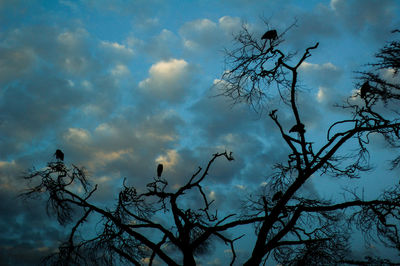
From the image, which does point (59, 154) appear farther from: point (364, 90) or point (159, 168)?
point (364, 90)

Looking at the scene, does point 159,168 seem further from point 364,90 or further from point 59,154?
point 364,90

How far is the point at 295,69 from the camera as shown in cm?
807

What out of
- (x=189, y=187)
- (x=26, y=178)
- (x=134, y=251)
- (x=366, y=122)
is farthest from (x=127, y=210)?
(x=366, y=122)

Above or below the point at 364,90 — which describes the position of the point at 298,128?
below

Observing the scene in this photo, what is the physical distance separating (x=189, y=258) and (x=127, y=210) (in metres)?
2.75

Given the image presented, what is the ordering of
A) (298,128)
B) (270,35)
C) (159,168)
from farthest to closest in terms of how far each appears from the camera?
(159,168)
(298,128)
(270,35)

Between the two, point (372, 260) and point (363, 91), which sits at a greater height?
point (363, 91)

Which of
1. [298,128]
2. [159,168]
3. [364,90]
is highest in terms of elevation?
[364,90]

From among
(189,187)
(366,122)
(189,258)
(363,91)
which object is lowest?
(189,258)

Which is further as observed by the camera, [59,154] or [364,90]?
[59,154]

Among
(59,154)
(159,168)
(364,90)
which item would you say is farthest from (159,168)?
(364,90)

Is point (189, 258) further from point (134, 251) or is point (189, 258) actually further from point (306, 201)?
point (306, 201)

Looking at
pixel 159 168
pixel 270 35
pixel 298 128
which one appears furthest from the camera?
pixel 159 168

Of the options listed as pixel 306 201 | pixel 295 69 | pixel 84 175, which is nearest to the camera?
pixel 295 69
